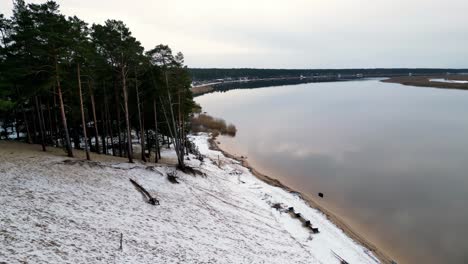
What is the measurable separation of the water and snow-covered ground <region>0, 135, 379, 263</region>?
16.8ft

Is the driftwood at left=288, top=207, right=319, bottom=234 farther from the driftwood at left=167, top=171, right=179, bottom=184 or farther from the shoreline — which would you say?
the driftwood at left=167, top=171, right=179, bottom=184

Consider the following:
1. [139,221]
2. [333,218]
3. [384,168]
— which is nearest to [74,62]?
[139,221]

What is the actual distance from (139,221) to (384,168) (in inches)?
1239

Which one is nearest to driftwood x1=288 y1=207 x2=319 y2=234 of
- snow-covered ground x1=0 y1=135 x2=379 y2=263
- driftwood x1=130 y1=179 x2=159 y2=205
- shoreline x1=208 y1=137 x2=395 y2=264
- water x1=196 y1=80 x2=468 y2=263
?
snow-covered ground x1=0 y1=135 x2=379 y2=263

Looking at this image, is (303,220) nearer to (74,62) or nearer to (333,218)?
(333,218)

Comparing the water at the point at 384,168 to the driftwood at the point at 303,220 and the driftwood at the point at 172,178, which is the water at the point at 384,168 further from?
the driftwood at the point at 172,178

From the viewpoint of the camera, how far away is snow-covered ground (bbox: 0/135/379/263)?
12008 millimetres

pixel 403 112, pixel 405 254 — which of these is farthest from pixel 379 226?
pixel 403 112

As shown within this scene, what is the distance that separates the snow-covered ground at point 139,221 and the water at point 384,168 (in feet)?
16.8

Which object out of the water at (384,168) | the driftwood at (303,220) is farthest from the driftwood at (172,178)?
the water at (384,168)

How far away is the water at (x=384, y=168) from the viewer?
22.7m

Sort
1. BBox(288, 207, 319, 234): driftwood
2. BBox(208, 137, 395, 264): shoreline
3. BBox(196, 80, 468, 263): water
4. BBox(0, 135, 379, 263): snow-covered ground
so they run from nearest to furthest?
BBox(0, 135, 379, 263): snow-covered ground → BBox(208, 137, 395, 264): shoreline → BBox(288, 207, 319, 234): driftwood → BBox(196, 80, 468, 263): water

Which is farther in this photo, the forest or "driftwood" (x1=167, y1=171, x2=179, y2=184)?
"driftwood" (x1=167, y1=171, x2=179, y2=184)

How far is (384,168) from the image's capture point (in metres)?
36.7
